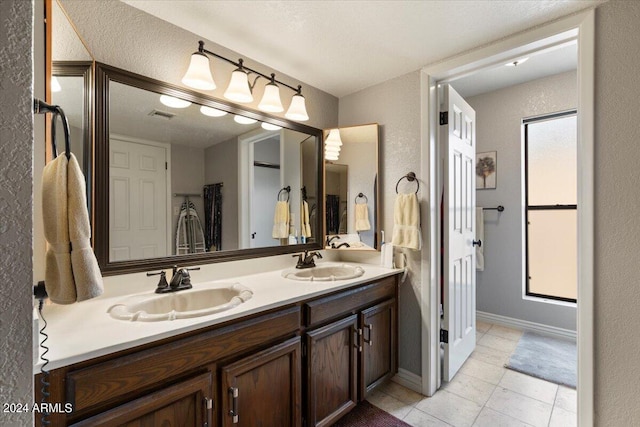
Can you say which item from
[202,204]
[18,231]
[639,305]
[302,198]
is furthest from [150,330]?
[639,305]

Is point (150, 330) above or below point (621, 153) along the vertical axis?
below

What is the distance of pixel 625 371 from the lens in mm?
1324

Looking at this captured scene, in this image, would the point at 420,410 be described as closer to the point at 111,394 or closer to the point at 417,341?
the point at 417,341

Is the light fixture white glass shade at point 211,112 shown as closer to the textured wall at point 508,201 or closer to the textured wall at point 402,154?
the textured wall at point 402,154

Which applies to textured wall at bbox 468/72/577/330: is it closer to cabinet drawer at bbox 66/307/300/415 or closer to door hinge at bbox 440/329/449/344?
door hinge at bbox 440/329/449/344

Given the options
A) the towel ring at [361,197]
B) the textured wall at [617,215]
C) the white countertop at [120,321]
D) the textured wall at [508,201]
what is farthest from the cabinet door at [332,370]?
the textured wall at [508,201]

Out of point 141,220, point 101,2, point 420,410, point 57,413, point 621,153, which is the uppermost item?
point 101,2

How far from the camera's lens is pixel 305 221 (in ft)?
7.27

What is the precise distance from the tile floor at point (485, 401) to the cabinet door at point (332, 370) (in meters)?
0.41

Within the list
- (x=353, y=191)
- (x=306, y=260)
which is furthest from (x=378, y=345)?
(x=353, y=191)

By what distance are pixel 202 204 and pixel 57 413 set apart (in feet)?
3.45

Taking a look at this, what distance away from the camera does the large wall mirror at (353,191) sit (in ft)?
7.25

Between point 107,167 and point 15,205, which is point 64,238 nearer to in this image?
point 15,205

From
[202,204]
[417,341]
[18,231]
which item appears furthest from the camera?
[417,341]
